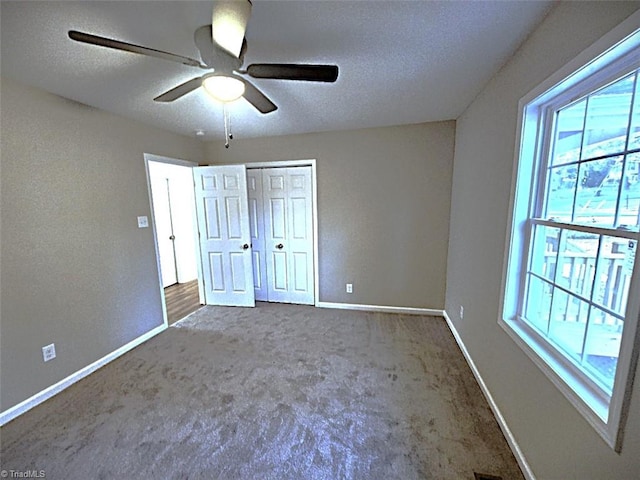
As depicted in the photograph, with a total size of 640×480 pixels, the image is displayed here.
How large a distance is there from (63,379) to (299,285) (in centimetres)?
260

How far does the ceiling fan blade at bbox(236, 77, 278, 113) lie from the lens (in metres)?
1.62

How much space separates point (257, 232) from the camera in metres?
4.05

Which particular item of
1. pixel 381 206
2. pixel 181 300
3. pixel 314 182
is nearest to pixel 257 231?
pixel 314 182

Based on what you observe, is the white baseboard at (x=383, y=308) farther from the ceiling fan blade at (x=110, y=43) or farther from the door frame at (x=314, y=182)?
the ceiling fan blade at (x=110, y=43)

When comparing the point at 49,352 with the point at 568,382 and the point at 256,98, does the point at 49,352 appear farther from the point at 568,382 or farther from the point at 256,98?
the point at 568,382

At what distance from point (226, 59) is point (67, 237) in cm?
211

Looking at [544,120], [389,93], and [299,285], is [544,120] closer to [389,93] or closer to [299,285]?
[389,93]

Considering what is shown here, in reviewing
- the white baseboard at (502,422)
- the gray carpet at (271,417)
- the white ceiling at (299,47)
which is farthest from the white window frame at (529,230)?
the gray carpet at (271,417)

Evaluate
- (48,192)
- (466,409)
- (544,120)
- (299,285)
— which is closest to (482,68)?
(544,120)

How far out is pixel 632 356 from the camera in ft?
2.82

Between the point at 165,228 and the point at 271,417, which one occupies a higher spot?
the point at 165,228

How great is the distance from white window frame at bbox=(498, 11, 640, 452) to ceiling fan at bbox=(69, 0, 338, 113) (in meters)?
1.06

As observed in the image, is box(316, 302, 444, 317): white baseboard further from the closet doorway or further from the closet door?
the closet door

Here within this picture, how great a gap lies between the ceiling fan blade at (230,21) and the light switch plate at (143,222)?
2429 mm
